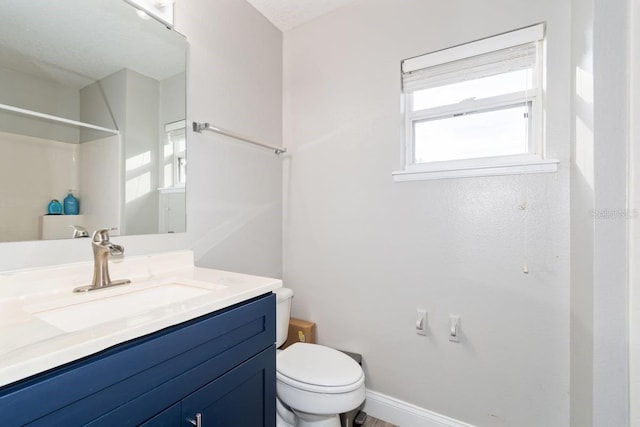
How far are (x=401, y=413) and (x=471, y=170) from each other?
53.6 inches

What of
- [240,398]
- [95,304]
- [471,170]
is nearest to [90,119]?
[95,304]

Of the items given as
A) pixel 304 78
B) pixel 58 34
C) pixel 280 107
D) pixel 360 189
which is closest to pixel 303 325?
pixel 360 189

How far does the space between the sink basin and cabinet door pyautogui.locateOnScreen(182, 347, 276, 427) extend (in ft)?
0.91

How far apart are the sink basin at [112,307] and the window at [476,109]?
123 cm

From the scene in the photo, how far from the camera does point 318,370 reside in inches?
52.7

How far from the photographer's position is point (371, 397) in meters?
1.68

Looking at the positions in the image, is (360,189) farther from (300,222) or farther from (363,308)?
(363,308)

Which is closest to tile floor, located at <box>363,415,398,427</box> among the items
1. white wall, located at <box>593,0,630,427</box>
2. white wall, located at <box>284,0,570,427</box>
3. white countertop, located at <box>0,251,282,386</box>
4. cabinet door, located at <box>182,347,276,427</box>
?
white wall, located at <box>284,0,570,427</box>

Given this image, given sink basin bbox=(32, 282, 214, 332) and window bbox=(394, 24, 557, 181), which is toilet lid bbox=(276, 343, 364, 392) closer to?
sink basin bbox=(32, 282, 214, 332)

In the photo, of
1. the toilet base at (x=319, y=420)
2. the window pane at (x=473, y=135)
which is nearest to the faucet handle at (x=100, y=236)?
the toilet base at (x=319, y=420)

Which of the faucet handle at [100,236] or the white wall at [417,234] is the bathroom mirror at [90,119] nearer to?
the faucet handle at [100,236]

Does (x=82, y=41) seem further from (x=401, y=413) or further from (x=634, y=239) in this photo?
(x=401, y=413)

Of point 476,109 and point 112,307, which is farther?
point 476,109

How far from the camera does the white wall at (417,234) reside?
1.30m
